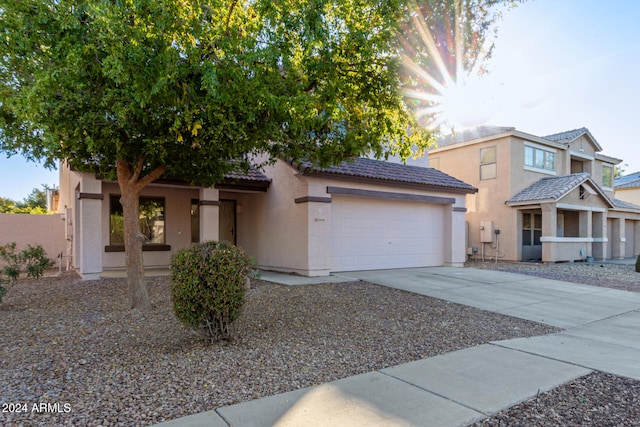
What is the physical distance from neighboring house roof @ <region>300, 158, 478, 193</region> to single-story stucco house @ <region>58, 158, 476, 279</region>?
0.04m

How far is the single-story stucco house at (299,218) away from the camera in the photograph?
1194cm

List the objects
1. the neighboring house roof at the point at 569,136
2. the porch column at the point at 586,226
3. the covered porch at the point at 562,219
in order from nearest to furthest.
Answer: the covered porch at the point at 562,219 < the porch column at the point at 586,226 < the neighboring house roof at the point at 569,136

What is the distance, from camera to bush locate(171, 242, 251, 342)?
→ 503cm

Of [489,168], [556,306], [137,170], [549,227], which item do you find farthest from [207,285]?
[489,168]

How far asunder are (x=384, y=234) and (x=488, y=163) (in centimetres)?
956

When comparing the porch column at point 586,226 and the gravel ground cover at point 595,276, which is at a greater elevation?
the porch column at point 586,226

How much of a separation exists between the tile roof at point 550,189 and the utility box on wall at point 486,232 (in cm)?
154

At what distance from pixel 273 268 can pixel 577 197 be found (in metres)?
15.7

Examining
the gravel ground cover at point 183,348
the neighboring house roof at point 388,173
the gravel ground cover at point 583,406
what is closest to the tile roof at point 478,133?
the neighboring house roof at point 388,173

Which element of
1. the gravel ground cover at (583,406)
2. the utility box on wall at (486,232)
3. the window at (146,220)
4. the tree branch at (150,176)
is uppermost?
the tree branch at (150,176)

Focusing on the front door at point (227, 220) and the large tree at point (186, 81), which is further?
the front door at point (227, 220)

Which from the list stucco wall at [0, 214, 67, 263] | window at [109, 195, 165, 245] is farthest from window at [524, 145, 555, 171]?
stucco wall at [0, 214, 67, 263]

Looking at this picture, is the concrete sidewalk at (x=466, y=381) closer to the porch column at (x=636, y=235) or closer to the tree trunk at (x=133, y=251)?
the tree trunk at (x=133, y=251)

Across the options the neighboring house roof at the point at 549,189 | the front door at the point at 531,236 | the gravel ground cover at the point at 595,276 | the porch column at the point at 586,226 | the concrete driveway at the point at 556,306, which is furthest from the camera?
the porch column at the point at 586,226
